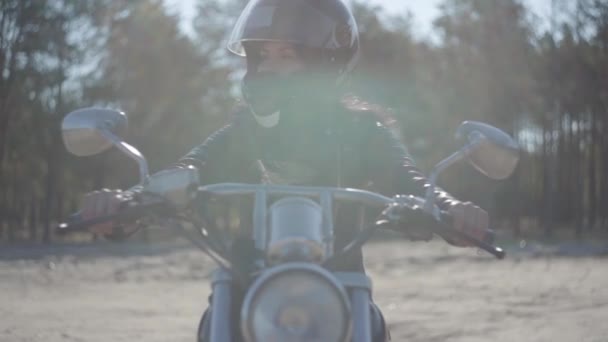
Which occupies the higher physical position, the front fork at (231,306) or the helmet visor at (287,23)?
the helmet visor at (287,23)

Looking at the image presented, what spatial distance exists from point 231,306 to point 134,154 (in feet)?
1.72

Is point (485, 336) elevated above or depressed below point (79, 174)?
below

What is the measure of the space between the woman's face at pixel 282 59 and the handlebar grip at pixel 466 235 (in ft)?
2.81

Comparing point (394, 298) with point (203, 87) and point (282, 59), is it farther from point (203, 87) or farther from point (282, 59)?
point (203, 87)

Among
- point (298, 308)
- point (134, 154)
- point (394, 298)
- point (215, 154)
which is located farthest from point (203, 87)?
point (298, 308)

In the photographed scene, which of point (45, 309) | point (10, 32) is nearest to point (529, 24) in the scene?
point (10, 32)

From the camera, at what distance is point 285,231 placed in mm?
2449

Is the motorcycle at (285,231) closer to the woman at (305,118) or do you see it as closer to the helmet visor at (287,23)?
the woman at (305,118)

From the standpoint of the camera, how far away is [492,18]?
1233 inches

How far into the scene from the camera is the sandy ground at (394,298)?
882 cm

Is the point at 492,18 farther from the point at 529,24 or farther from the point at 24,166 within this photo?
the point at 24,166

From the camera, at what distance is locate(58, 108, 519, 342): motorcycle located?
89.4 inches

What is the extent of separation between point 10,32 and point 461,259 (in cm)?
1432

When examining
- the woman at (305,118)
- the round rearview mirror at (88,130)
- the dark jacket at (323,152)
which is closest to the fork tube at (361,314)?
the woman at (305,118)
